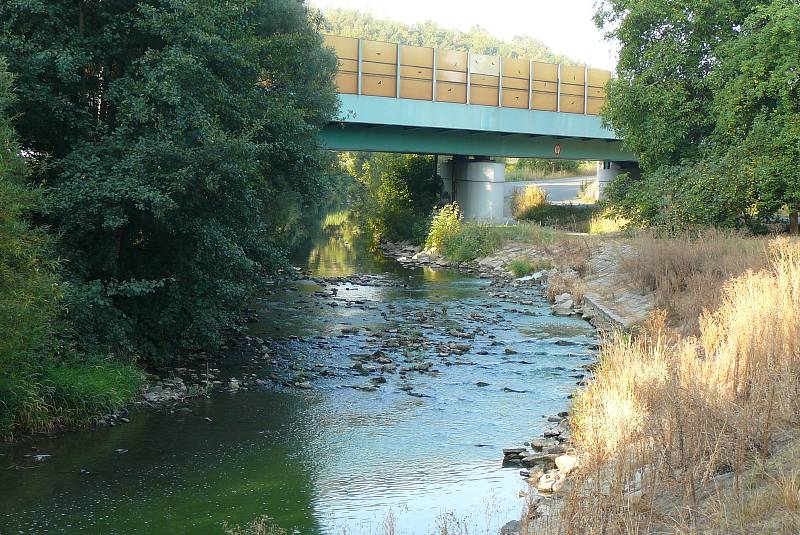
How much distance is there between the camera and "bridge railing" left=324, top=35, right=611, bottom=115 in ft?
126

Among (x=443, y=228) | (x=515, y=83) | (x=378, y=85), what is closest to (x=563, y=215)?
(x=515, y=83)

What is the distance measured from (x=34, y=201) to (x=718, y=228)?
2023cm

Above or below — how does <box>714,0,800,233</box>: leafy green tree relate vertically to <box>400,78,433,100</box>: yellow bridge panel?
below

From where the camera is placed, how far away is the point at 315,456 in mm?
12109

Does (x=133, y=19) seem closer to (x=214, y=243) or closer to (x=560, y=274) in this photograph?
(x=214, y=243)

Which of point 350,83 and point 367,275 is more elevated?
point 350,83

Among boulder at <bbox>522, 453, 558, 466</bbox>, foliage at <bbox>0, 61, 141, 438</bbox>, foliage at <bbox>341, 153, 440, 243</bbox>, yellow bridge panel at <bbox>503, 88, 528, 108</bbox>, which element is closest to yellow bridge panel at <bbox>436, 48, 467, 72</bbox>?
yellow bridge panel at <bbox>503, 88, 528, 108</bbox>

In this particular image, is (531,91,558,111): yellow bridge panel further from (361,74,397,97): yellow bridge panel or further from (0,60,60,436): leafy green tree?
(0,60,60,436): leafy green tree

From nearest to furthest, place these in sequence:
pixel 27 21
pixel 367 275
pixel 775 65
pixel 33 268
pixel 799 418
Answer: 1. pixel 799 418
2. pixel 33 268
3. pixel 27 21
4. pixel 775 65
5. pixel 367 275

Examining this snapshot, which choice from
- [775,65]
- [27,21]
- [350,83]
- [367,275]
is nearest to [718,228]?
[775,65]

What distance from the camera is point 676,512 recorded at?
697 centimetres

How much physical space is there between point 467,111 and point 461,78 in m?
1.74

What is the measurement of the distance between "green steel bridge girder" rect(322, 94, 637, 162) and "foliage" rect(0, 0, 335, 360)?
18455 mm

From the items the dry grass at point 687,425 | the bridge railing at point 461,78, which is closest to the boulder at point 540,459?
the dry grass at point 687,425
